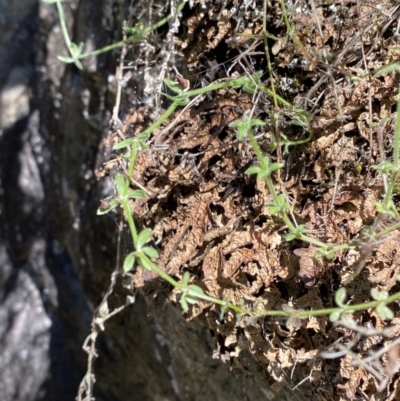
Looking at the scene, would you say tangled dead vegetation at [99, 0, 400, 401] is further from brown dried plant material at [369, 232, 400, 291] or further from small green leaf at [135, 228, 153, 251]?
small green leaf at [135, 228, 153, 251]

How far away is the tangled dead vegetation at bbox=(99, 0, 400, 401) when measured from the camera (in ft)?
2.56

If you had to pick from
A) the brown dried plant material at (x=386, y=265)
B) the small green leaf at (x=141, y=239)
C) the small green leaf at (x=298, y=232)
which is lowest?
the brown dried plant material at (x=386, y=265)

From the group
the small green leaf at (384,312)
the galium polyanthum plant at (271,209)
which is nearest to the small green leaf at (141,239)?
the galium polyanthum plant at (271,209)

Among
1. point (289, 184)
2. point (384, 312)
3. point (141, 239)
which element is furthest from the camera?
point (289, 184)

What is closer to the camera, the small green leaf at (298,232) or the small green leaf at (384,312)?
the small green leaf at (384,312)

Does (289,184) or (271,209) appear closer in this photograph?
(271,209)

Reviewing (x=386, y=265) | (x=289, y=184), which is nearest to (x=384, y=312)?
(x=386, y=265)

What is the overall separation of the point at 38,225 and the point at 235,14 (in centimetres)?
142

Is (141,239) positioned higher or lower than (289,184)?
higher

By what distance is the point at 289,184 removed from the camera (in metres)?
0.86

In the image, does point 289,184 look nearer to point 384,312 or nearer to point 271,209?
point 271,209

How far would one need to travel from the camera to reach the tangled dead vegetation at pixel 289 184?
779 mm

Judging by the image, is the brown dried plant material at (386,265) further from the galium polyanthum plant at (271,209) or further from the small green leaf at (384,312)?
the small green leaf at (384,312)

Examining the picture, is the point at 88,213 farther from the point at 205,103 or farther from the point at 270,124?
the point at 270,124
